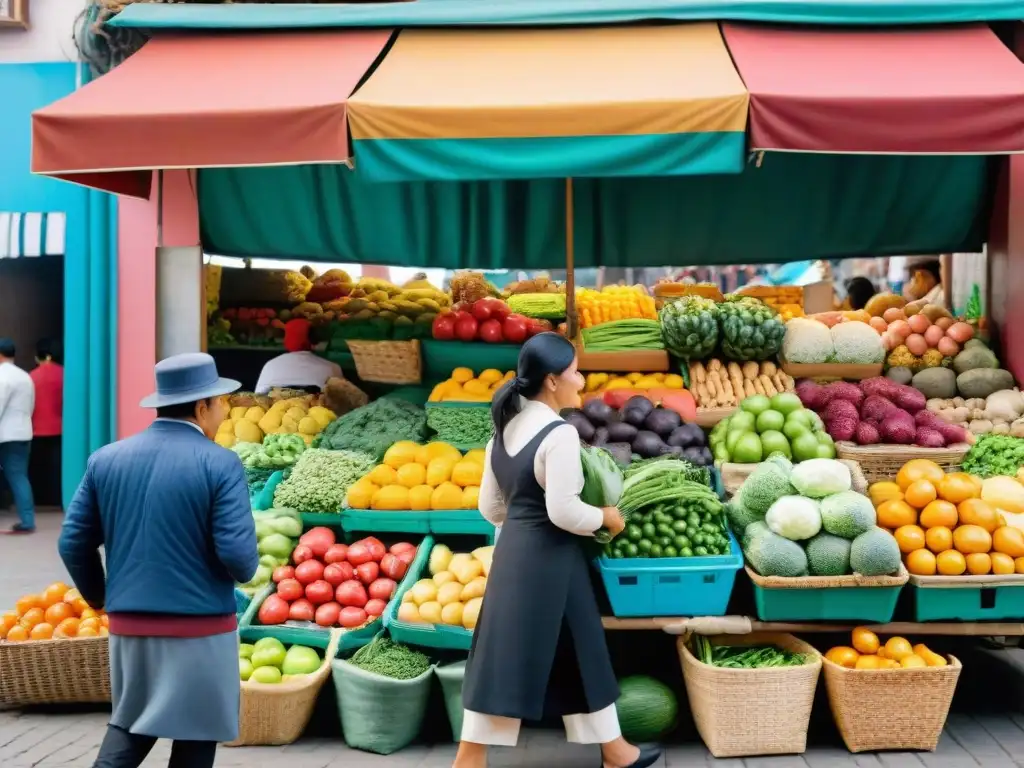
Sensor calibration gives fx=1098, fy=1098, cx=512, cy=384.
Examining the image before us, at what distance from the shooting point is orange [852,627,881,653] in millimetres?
5375

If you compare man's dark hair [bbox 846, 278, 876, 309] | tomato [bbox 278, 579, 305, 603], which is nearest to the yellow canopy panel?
tomato [bbox 278, 579, 305, 603]

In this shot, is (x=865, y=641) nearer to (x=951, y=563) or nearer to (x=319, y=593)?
(x=951, y=563)

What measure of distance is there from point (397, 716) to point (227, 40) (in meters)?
4.89

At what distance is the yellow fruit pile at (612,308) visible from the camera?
848 cm

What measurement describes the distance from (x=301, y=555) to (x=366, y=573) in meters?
0.41

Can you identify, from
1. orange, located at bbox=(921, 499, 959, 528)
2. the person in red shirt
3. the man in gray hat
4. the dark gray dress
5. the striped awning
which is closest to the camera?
the man in gray hat

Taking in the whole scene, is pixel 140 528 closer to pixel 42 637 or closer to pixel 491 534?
pixel 42 637

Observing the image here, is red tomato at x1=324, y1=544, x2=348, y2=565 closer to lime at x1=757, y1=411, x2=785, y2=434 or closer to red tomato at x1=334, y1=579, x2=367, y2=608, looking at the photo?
red tomato at x1=334, y1=579, x2=367, y2=608

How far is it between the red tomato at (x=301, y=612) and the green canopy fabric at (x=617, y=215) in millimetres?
4258

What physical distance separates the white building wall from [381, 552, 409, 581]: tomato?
7481 millimetres

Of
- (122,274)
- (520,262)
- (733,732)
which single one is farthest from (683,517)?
(122,274)

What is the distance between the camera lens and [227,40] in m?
7.73

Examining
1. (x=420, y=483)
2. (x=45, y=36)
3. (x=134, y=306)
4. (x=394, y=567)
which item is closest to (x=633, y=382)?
(x=420, y=483)

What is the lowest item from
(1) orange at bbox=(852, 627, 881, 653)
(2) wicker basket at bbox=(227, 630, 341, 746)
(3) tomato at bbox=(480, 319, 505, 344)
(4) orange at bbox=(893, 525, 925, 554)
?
(2) wicker basket at bbox=(227, 630, 341, 746)
